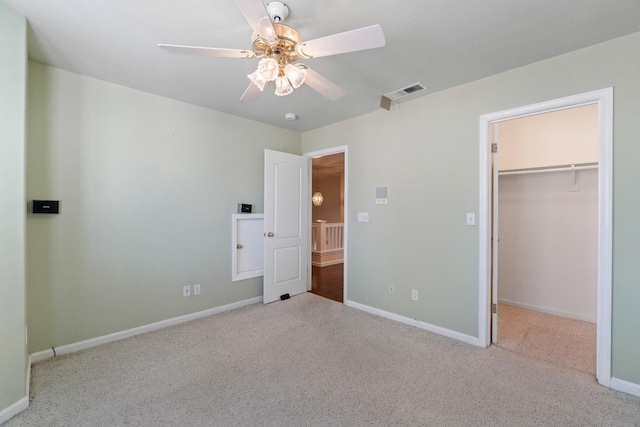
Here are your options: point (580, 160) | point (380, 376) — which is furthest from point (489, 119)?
point (380, 376)

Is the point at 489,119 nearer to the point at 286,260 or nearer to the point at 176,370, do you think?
the point at 286,260

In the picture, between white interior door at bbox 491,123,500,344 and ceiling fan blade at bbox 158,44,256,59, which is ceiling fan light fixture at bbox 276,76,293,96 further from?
white interior door at bbox 491,123,500,344

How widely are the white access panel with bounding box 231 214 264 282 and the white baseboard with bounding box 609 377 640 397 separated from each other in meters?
3.42

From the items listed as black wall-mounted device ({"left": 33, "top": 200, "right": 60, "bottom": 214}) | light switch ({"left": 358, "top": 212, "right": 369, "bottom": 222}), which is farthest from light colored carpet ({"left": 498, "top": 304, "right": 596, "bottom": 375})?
black wall-mounted device ({"left": 33, "top": 200, "right": 60, "bottom": 214})

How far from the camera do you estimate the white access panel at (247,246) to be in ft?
11.6

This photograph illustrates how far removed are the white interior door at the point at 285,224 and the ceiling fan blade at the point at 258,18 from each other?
87.2 inches

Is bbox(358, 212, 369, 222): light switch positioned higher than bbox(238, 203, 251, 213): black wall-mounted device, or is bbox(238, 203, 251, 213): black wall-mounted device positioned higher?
bbox(238, 203, 251, 213): black wall-mounted device

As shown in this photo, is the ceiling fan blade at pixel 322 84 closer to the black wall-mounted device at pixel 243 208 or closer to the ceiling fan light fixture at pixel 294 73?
the ceiling fan light fixture at pixel 294 73

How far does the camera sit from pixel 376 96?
114 inches

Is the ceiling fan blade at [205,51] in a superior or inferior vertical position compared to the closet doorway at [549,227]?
superior

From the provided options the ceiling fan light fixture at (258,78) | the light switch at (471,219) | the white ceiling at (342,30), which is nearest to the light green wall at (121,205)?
the white ceiling at (342,30)

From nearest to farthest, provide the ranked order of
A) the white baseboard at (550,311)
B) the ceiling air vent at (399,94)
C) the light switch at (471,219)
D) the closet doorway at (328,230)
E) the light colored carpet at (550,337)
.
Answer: the light colored carpet at (550,337)
the light switch at (471,219)
the ceiling air vent at (399,94)
the white baseboard at (550,311)
the closet doorway at (328,230)

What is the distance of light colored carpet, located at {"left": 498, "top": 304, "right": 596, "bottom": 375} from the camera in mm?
2314

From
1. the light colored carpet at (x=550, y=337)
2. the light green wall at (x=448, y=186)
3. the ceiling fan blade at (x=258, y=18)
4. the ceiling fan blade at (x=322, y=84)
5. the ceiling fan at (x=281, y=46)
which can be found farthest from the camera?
the light colored carpet at (x=550, y=337)
